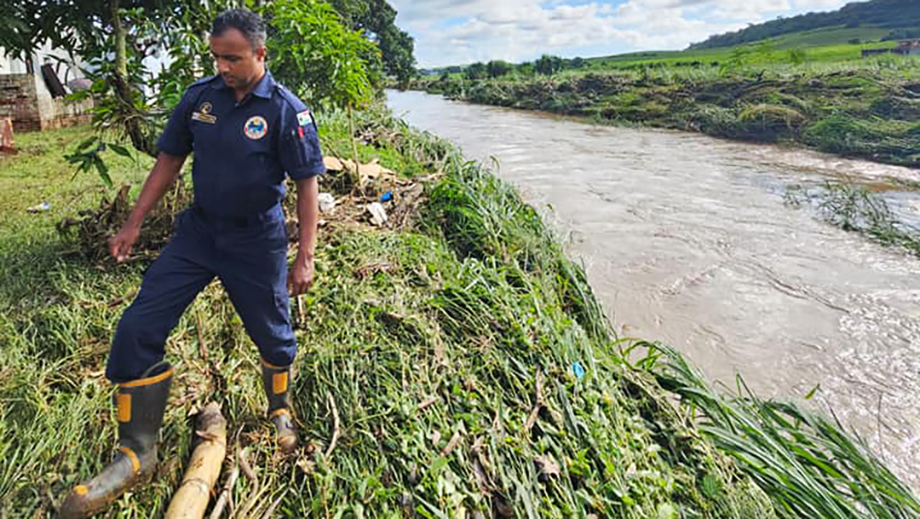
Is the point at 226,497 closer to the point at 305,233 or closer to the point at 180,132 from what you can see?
the point at 305,233

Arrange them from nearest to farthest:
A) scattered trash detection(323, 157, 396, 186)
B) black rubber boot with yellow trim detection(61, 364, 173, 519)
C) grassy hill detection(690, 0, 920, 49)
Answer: black rubber boot with yellow trim detection(61, 364, 173, 519), scattered trash detection(323, 157, 396, 186), grassy hill detection(690, 0, 920, 49)

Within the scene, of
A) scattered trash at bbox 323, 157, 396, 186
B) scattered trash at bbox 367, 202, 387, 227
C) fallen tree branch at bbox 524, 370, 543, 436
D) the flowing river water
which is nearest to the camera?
fallen tree branch at bbox 524, 370, 543, 436

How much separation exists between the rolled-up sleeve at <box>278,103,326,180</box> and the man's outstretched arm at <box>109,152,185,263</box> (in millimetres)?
495

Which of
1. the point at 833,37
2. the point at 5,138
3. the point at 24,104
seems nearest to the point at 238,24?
the point at 5,138

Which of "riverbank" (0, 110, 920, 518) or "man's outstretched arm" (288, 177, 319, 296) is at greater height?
"man's outstretched arm" (288, 177, 319, 296)

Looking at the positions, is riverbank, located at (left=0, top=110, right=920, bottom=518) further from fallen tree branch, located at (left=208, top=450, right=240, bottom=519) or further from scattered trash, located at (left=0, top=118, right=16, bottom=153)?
scattered trash, located at (left=0, top=118, right=16, bottom=153)

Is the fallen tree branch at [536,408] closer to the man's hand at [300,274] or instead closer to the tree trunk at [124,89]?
the man's hand at [300,274]

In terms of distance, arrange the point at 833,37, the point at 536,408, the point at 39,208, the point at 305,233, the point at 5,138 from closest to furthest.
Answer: the point at 305,233 < the point at 536,408 < the point at 39,208 < the point at 5,138 < the point at 833,37

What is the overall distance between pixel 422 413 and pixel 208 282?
1.03 m

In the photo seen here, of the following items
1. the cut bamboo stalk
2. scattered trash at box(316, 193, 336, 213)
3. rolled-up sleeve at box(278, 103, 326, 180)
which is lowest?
the cut bamboo stalk

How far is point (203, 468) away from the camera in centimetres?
187

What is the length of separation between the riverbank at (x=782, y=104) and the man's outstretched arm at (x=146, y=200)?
13.0 m

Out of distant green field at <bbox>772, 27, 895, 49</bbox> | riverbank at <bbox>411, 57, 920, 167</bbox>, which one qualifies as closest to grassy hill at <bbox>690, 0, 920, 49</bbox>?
distant green field at <bbox>772, 27, 895, 49</bbox>

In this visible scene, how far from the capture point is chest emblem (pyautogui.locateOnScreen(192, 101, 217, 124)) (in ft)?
6.23
